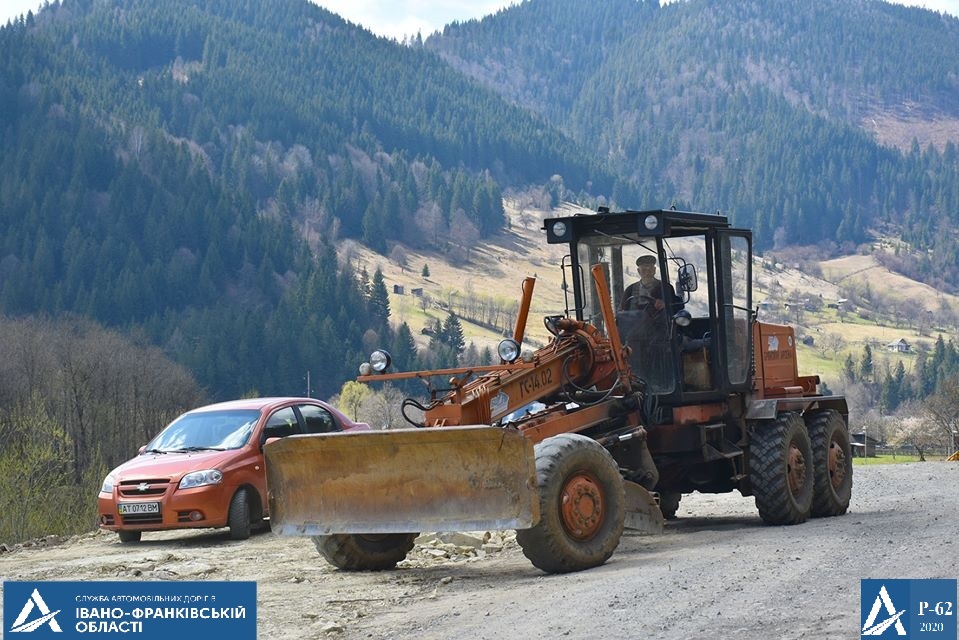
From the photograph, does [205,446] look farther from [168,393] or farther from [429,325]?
[429,325]

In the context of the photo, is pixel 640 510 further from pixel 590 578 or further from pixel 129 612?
pixel 129 612

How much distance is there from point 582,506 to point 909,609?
12.6 feet

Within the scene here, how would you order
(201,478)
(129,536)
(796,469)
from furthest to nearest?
(129,536) → (201,478) → (796,469)

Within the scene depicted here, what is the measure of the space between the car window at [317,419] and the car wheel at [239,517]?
72.1 inches

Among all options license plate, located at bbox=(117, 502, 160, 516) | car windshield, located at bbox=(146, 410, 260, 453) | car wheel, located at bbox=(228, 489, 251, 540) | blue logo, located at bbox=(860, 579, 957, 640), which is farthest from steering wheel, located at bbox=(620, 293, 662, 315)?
license plate, located at bbox=(117, 502, 160, 516)

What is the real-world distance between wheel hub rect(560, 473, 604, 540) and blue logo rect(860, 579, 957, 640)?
115 inches

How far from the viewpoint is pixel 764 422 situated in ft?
53.1

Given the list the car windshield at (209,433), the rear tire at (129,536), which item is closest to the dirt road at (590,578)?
the rear tire at (129,536)

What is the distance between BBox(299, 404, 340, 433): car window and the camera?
1919 centimetres

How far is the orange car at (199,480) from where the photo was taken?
56.3 feet

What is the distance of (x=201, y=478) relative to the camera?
17.3 metres

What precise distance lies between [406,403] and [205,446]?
5.66 metres

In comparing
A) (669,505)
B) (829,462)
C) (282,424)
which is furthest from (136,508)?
(829,462)

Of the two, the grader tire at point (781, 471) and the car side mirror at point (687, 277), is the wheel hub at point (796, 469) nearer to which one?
the grader tire at point (781, 471)
